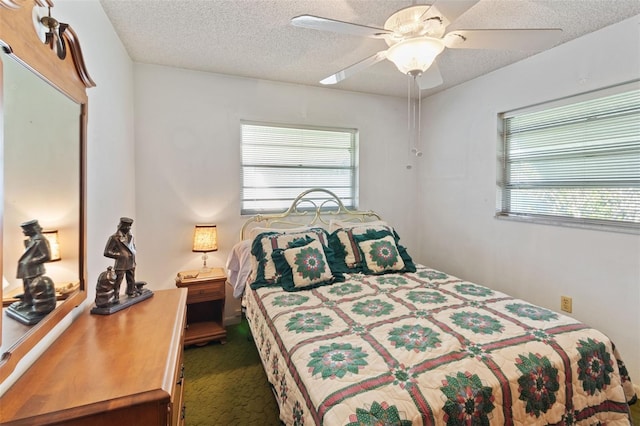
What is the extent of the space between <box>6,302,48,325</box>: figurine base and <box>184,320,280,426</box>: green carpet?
1.21 meters

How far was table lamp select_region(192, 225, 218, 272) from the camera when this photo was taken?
267 centimetres

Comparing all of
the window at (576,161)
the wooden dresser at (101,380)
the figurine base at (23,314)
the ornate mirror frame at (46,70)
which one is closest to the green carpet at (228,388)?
the wooden dresser at (101,380)

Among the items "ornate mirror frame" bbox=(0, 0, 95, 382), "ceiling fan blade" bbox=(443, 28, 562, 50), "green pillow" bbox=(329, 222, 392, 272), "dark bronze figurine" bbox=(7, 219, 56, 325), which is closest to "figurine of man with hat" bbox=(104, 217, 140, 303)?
"ornate mirror frame" bbox=(0, 0, 95, 382)

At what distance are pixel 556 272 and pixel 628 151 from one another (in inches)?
39.2

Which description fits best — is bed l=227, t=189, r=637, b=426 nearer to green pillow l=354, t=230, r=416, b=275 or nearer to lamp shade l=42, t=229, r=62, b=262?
green pillow l=354, t=230, r=416, b=275

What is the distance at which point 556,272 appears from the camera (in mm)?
2418

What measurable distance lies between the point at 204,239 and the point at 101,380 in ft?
6.25

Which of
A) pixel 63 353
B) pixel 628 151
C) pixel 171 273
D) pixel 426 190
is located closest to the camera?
pixel 63 353

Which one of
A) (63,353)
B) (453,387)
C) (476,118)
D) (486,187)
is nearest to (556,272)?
(486,187)

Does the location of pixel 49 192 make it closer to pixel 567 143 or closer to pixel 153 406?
pixel 153 406

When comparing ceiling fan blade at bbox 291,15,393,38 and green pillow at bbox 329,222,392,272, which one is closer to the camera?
ceiling fan blade at bbox 291,15,393,38

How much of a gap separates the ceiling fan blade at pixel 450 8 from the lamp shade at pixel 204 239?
227cm

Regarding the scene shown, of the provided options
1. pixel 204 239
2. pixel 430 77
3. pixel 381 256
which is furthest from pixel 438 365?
pixel 204 239

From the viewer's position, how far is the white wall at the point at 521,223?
2.05 m
